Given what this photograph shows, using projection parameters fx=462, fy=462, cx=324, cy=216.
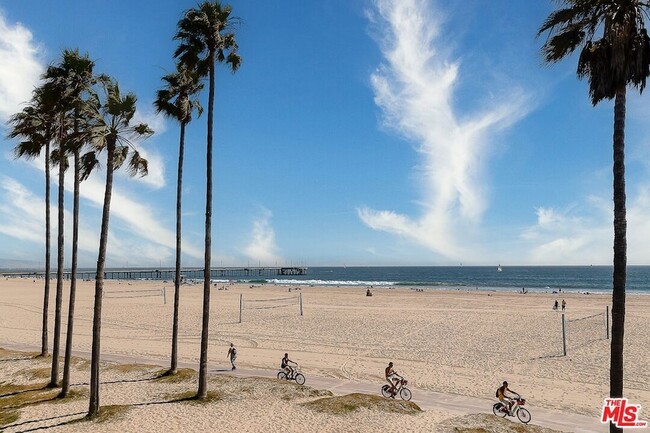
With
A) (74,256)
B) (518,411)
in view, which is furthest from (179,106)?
(518,411)

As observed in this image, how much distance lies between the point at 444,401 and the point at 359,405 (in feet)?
13.3

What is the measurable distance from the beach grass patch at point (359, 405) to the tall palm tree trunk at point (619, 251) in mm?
7693

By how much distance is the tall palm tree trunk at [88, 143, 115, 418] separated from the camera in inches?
623

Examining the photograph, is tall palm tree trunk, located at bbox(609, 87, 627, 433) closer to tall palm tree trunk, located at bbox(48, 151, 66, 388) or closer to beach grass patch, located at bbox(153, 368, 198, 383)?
beach grass patch, located at bbox(153, 368, 198, 383)

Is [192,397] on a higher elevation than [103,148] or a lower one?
lower

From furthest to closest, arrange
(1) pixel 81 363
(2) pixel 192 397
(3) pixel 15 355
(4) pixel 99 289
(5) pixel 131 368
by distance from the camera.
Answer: (3) pixel 15 355 < (1) pixel 81 363 < (5) pixel 131 368 < (2) pixel 192 397 < (4) pixel 99 289

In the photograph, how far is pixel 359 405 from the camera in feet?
55.9

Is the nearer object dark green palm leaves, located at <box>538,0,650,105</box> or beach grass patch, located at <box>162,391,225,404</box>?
dark green palm leaves, located at <box>538,0,650,105</box>

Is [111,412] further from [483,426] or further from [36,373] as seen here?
[483,426]

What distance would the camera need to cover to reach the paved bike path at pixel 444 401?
53.2 feet

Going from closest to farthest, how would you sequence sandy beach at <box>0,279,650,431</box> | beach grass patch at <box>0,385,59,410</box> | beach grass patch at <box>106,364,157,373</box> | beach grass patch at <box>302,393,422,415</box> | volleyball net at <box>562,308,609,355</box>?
beach grass patch at <box>302,393,422,415</box>, beach grass patch at <box>0,385,59,410</box>, sandy beach at <box>0,279,650,431</box>, beach grass patch at <box>106,364,157,373</box>, volleyball net at <box>562,308,609,355</box>

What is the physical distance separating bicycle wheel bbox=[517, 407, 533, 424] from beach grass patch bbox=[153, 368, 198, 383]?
13.7 m

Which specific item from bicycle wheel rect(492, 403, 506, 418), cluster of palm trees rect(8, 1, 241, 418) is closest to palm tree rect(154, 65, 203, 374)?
cluster of palm trees rect(8, 1, 241, 418)

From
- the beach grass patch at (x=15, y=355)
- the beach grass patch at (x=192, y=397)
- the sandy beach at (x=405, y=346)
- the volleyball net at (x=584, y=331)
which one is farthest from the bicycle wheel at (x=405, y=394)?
Result: the beach grass patch at (x=15, y=355)
